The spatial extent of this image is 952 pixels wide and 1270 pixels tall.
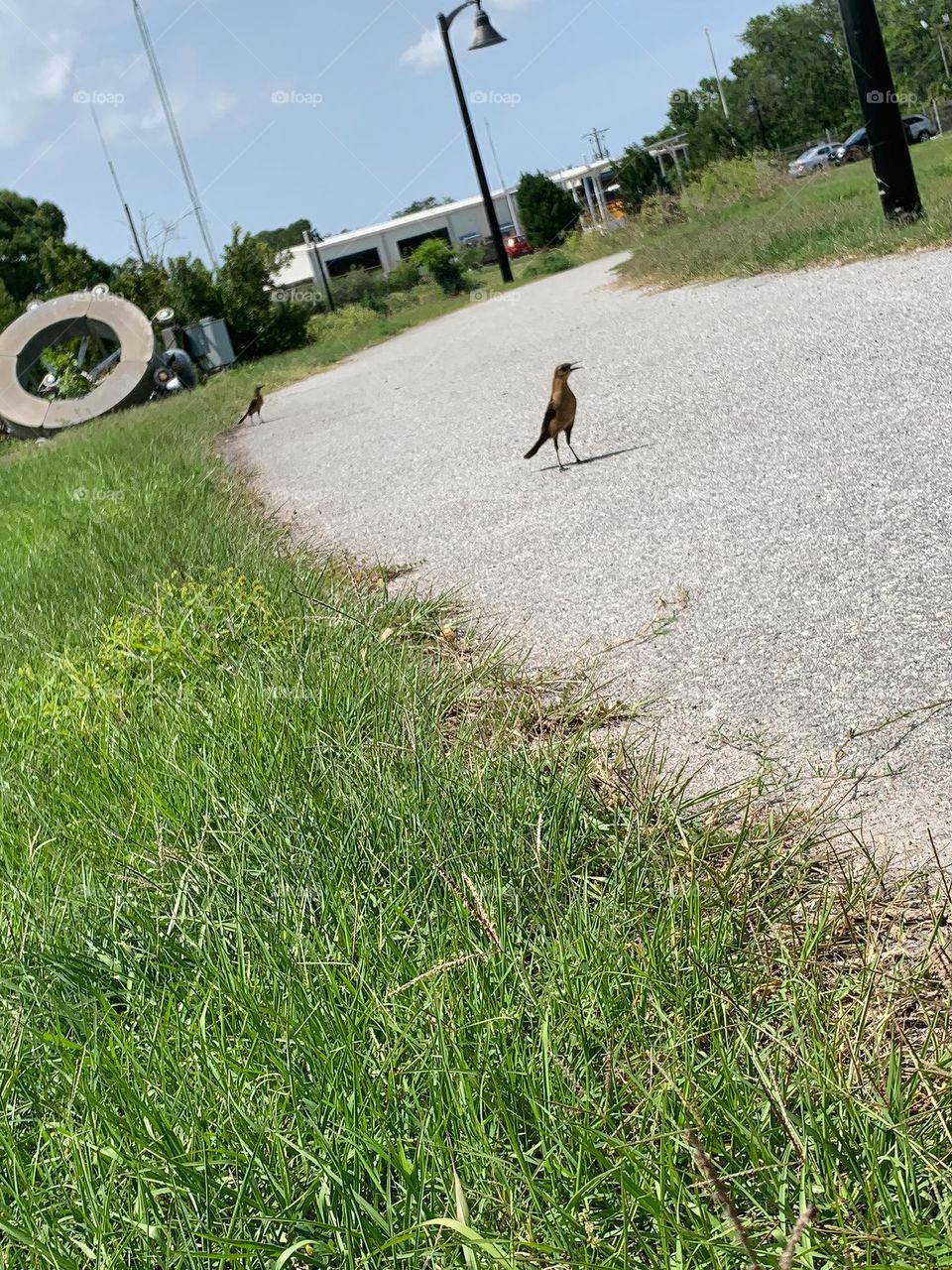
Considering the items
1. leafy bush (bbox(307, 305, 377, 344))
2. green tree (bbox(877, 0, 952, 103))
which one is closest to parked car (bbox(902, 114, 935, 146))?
green tree (bbox(877, 0, 952, 103))

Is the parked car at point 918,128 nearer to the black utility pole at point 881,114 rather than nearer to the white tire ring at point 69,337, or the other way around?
the white tire ring at point 69,337

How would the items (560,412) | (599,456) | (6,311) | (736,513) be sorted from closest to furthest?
(736,513) < (560,412) < (599,456) < (6,311)

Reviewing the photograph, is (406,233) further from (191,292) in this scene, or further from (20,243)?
(191,292)

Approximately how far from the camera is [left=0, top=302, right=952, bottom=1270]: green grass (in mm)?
1536

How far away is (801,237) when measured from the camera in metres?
13.4

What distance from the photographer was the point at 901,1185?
1.44 metres

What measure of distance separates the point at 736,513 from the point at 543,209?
44630mm

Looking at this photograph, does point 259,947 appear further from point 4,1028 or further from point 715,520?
point 715,520

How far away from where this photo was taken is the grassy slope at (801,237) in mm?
11414

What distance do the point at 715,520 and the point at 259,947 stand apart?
10.2ft

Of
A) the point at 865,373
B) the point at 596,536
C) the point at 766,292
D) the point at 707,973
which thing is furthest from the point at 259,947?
the point at 766,292

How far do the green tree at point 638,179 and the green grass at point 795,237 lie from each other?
18.5 meters

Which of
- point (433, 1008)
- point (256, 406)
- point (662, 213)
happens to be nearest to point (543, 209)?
point (662, 213)

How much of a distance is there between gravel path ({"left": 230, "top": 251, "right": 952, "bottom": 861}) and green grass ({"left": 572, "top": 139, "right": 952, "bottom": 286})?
1.73 feet
